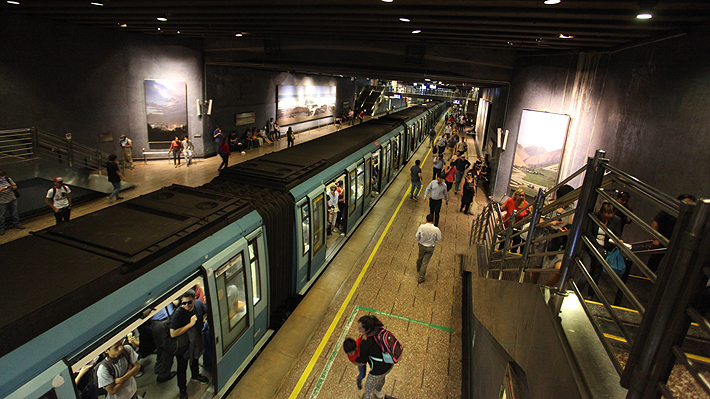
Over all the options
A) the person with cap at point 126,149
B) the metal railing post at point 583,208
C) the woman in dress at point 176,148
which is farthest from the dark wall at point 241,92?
the metal railing post at point 583,208

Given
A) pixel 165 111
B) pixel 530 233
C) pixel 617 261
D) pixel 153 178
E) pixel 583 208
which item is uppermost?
pixel 583 208

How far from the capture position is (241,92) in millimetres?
21484

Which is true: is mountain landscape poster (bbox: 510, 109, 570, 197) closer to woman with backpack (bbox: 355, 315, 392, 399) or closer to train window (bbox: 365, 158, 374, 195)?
train window (bbox: 365, 158, 374, 195)

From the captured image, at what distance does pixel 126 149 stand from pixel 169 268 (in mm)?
13666

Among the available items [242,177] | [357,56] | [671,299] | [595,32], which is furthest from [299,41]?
A: [671,299]

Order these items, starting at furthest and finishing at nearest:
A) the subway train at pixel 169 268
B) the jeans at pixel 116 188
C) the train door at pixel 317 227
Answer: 1. the jeans at pixel 116 188
2. the train door at pixel 317 227
3. the subway train at pixel 169 268

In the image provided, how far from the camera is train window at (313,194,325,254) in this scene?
778 centimetres

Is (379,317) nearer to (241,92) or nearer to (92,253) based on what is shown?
(92,253)

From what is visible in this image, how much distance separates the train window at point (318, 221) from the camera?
25.5 ft

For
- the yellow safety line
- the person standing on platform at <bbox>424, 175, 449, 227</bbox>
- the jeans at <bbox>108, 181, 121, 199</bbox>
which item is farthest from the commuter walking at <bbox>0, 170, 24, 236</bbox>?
the person standing on platform at <bbox>424, 175, 449, 227</bbox>

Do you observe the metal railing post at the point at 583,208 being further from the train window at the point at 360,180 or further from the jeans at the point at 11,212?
the jeans at the point at 11,212

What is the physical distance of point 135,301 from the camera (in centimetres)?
363

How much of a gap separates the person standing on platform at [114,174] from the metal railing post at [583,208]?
12.9 m

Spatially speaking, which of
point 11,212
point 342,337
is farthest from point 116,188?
point 342,337
